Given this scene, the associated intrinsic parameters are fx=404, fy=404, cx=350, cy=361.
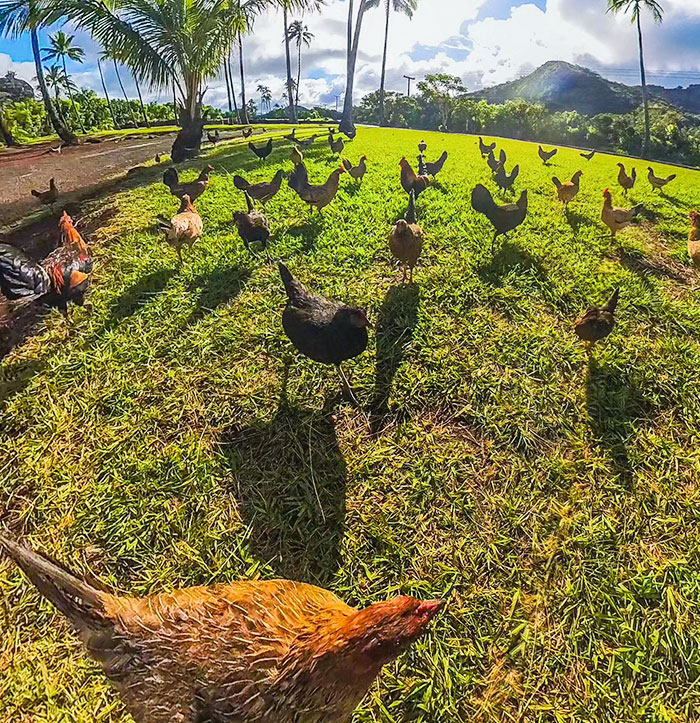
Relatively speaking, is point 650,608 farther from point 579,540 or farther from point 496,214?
point 496,214

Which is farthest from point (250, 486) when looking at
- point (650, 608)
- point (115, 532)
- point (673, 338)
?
point (673, 338)

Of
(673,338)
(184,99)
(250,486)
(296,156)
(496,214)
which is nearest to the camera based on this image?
(250,486)

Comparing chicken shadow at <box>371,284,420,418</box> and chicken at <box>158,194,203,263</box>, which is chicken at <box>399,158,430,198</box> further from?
chicken at <box>158,194,203,263</box>

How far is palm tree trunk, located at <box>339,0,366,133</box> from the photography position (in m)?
22.0

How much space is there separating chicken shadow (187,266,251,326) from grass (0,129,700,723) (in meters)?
0.03

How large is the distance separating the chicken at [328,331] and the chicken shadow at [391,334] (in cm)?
27

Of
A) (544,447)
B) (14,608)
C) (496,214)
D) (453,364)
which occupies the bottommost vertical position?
(14,608)

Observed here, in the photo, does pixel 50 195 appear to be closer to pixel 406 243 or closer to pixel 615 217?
pixel 406 243

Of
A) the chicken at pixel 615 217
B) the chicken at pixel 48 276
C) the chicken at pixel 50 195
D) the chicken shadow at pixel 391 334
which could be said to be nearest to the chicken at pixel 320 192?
the chicken shadow at pixel 391 334

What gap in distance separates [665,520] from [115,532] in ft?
12.2

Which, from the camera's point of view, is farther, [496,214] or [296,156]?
[296,156]

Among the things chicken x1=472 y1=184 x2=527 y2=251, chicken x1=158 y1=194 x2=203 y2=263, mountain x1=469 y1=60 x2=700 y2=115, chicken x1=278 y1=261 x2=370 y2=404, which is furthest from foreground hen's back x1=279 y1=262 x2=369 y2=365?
mountain x1=469 y1=60 x2=700 y2=115

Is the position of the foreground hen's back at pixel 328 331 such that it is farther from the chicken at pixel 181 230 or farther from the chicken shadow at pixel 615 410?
Result: the chicken at pixel 181 230

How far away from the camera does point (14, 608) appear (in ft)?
7.82
